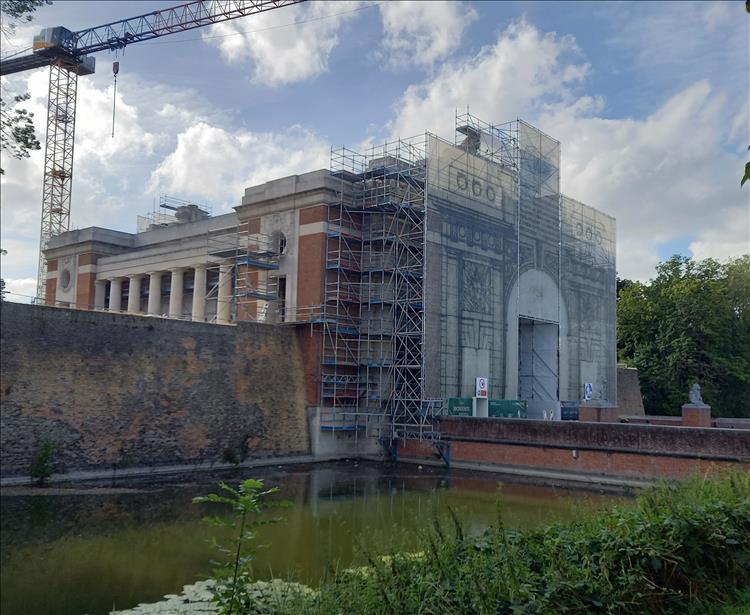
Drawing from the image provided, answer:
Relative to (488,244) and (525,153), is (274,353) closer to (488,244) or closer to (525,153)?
(488,244)

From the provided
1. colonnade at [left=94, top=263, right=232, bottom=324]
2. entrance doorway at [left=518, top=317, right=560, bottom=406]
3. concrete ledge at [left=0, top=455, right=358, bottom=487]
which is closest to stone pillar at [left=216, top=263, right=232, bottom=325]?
colonnade at [left=94, top=263, right=232, bottom=324]

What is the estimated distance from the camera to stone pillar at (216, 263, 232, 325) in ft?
103

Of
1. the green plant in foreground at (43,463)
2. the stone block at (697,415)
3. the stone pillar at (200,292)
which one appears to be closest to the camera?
the green plant in foreground at (43,463)

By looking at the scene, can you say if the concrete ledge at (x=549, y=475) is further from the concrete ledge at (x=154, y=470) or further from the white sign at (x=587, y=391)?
the white sign at (x=587, y=391)

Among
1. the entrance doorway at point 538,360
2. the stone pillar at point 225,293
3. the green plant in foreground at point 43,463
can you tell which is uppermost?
the stone pillar at point 225,293

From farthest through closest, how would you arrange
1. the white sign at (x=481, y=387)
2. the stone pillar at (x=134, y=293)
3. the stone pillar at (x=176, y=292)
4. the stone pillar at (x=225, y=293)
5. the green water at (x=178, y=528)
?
the stone pillar at (x=134, y=293) < the stone pillar at (x=176, y=292) < the stone pillar at (x=225, y=293) < the white sign at (x=481, y=387) < the green water at (x=178, y=528)

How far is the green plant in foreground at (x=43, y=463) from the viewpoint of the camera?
1816 centimetres

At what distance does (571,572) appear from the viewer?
495 cm

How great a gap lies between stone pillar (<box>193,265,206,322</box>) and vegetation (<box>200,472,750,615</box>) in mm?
28993

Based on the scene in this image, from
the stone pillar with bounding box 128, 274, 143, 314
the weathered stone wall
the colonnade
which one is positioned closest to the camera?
the weathered stone wall

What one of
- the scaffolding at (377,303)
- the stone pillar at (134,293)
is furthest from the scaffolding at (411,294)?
the stone pillar at (134,293)

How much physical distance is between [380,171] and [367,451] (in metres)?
11.1

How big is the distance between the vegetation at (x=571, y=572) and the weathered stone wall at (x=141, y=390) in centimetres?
1547

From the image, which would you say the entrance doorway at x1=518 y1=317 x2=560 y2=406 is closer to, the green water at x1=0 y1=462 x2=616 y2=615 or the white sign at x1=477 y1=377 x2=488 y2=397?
the white sign at x1=477 y1=377 x2=488 y2=397
